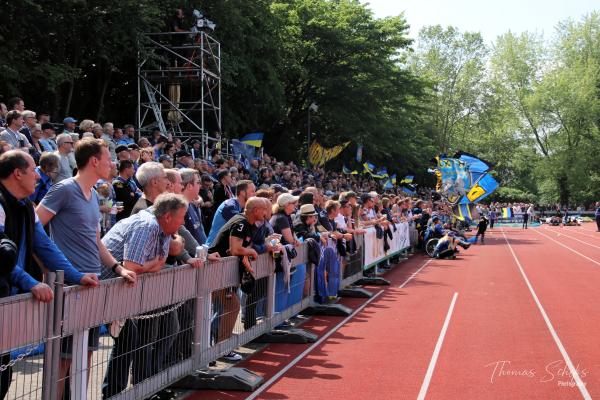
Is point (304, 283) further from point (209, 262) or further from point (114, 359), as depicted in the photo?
point (114, 359)

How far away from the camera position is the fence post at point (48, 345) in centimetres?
457

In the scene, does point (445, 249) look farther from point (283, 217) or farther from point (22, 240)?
point (22, 240)

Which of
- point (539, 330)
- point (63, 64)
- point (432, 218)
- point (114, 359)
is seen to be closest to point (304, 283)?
point (539, 330)

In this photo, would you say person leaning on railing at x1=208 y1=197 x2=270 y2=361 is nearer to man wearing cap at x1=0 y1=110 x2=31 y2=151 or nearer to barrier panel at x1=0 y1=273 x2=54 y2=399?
barrier panel at x1=0 y1=273 x2=54 y2=399

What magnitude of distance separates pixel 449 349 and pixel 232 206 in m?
3.38

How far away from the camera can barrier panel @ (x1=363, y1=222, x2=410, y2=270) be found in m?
16.7

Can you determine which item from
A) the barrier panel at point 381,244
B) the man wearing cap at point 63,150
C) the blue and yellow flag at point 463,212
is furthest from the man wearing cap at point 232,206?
the blue and yellow flag at point 463,212

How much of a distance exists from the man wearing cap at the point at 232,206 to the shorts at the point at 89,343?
13.0 ft

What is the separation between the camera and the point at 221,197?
13078mm

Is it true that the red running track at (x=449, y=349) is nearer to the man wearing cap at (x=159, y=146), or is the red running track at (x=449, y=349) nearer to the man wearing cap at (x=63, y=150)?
the man wearing cap at (x=63, y=150)

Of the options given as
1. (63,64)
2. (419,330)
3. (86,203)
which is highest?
(63,64)

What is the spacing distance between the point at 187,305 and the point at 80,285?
1989mm

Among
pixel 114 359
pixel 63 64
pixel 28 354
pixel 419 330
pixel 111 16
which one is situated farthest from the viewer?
pixel 111 16

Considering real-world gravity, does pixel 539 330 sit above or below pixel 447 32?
below
